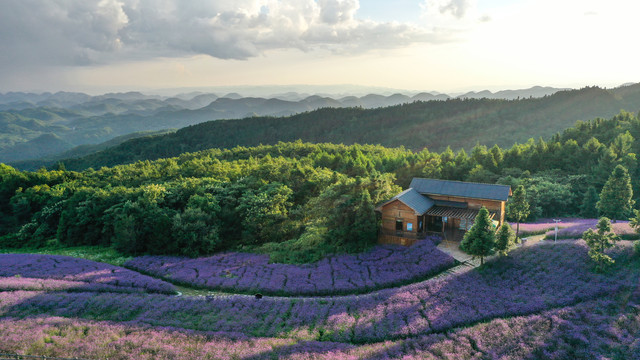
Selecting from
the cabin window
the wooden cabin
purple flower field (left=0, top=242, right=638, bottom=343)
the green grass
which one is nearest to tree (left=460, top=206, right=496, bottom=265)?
purple flower field (left=0, top=242, right=638, bottom=343)

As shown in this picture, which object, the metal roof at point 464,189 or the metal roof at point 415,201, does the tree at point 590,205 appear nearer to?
the metal roof at point 464,189

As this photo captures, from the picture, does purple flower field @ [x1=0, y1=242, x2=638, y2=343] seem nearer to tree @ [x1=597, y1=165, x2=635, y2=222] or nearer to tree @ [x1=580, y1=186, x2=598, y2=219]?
tree @ [x1=597, y1=165, x2=635, y2=222]

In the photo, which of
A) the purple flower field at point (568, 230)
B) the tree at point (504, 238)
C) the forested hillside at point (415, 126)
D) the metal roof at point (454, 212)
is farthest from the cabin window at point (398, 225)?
the forested hillside at point (415, 126)

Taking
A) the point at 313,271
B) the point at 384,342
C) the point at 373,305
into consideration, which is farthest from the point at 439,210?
the point at 384,342

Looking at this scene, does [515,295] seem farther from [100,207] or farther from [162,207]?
[100,207]

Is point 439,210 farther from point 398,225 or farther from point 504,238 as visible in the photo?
point 504,238

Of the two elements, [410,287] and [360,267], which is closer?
[410,287]

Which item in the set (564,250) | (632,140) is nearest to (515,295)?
(564,250)
